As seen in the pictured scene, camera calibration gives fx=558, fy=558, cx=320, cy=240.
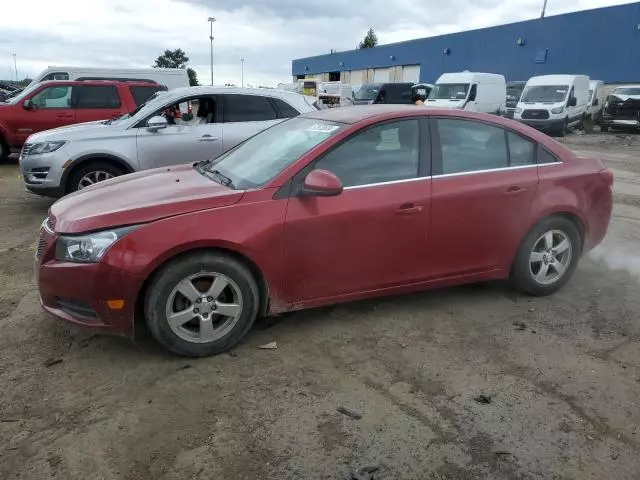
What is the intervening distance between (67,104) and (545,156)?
33.8 feet

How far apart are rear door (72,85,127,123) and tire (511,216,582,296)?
31.3ft

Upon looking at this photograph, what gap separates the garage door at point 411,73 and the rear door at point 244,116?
41608 mm

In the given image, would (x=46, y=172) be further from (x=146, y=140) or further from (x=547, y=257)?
(x=547, y=257)

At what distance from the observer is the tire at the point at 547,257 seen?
4.47 m

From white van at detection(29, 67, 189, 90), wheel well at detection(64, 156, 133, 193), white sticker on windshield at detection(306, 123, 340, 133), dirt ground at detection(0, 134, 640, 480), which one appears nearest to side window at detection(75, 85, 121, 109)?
white van at detection(29, 67, 189, 90)

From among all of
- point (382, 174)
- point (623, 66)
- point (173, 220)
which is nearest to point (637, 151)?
point (623, 66)

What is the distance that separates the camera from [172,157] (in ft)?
24.3

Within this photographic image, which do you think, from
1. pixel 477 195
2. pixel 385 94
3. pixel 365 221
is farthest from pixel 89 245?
pixel 385 94

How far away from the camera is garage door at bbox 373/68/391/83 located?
51.6 m

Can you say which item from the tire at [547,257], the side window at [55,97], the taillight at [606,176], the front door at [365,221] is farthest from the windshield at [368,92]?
the front door at [365,221]

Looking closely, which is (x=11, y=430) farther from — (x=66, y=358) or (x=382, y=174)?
(x=382, y=174)

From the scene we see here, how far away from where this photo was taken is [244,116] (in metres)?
7.73

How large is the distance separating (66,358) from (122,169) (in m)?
4.33

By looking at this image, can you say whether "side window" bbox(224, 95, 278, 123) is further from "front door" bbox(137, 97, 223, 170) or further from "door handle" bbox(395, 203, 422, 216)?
"door handle" bbox(395, 203, 422, 216)
